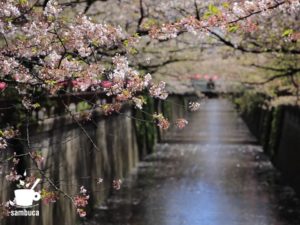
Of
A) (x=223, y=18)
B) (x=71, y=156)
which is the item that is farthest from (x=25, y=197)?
(x=223, y=18)

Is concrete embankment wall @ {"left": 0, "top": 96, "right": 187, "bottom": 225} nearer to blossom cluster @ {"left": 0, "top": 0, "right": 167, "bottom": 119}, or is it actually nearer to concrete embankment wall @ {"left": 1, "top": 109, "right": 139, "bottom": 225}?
concrete embankment wall @ {"left": 1, "top": 109, "right": 139, "bottom": 225}

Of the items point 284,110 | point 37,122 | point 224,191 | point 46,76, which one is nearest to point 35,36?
point 46,76

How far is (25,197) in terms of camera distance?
12867 mm

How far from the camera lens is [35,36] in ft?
29.3

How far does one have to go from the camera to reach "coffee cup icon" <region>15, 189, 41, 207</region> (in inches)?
499

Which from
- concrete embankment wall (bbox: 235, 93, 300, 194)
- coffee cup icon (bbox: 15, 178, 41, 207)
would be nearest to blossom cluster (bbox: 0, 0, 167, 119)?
coffee cup icon (bbox: 15, 178, 41, 207)

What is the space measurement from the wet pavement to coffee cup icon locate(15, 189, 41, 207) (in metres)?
5.92

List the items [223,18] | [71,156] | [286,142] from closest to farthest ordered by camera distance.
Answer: [223,18] < [71,156] < [286,142]

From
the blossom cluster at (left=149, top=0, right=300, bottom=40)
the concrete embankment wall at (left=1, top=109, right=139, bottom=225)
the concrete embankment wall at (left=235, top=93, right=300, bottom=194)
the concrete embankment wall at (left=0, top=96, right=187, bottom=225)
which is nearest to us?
the blossom cluster at (left=149, top=0, right=300, bottom=40)

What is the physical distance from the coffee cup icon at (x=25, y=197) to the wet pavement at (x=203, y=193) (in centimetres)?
592

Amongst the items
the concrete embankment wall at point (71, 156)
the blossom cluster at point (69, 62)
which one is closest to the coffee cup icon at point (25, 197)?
the concrete embankment wall at point (71, 156)

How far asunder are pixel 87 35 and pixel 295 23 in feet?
39.2

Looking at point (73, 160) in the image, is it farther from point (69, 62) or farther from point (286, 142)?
point (286, 142)

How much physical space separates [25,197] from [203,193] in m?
13.0
